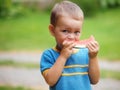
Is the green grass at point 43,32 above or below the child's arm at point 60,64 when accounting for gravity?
below

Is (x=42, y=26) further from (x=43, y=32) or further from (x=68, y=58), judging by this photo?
(x=68, y=58)

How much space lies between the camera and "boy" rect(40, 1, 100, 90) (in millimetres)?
4100

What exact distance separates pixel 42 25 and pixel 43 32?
653 mm

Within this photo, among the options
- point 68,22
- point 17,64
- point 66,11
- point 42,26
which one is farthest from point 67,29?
point 42,26

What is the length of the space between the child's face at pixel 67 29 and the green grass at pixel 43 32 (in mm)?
4195

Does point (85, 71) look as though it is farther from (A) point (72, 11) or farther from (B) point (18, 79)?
(B) point (18, 79)

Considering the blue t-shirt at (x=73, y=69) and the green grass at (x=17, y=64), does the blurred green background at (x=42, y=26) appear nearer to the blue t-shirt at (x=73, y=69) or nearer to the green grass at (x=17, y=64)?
the green grass at (x=17, y=64)

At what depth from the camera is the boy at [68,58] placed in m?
4.10

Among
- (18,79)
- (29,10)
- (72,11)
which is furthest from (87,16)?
(72,11)

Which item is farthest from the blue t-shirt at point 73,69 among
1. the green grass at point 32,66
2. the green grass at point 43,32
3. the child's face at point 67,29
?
the green grass at point 43,32

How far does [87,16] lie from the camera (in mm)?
12094

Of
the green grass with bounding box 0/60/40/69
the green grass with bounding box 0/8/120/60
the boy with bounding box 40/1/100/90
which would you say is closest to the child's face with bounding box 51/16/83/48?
the boy with bounding box 40/1/100/90

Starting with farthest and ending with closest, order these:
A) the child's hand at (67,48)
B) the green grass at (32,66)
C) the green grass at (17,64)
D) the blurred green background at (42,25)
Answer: the blurred green background at (42,25) → the green grass at (17,64) → the green grass at (32,66) → the child's hand at (67,48)

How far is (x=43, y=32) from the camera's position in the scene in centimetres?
1050
